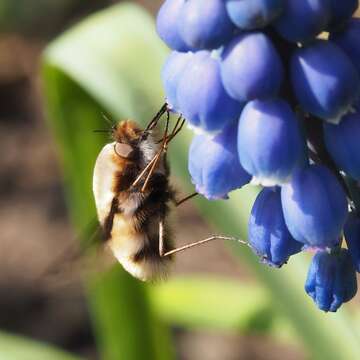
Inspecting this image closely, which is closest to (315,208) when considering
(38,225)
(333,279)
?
(333,279)

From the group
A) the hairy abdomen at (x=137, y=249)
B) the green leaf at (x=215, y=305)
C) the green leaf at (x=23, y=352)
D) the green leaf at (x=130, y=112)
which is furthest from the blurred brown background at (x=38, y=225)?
the hairy abdomen at (x=137, y=249)

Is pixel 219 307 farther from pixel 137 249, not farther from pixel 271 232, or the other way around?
pixel 271 232

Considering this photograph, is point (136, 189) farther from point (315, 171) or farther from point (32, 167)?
point (32, 167)

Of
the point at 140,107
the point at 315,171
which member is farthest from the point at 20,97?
the point at 315,171

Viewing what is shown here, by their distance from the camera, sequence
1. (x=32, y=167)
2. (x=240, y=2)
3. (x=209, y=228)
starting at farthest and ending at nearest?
1. (x=32, y=167)
2. (x=209, y=228)
3. (x=240, y=2)

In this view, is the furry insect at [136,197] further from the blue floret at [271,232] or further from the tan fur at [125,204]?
the blue floret at [271,232]

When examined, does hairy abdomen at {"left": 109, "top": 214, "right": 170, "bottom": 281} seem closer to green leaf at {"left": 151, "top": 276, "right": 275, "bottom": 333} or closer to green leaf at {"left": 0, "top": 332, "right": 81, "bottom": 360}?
green leaf at {"left": 0, "top": 332, "right": 81, "bottom": 360}

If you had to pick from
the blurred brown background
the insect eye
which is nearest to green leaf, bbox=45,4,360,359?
the insect eye
